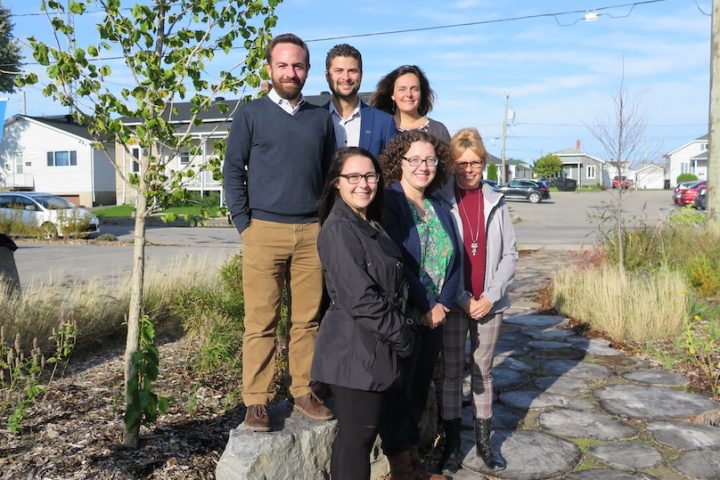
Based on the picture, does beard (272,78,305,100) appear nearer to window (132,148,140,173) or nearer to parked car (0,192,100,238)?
window (132,148,140,173)

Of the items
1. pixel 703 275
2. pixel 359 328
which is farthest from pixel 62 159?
pixel 359 328

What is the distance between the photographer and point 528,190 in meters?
42.8

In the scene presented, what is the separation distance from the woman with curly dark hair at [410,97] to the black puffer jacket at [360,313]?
1269 mm

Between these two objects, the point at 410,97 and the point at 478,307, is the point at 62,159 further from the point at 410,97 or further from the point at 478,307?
the point at 478,307

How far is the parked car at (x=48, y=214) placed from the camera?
1995 centimetres

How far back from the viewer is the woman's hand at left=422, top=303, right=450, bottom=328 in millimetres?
3094

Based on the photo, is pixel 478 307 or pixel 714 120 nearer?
pixel 478 307

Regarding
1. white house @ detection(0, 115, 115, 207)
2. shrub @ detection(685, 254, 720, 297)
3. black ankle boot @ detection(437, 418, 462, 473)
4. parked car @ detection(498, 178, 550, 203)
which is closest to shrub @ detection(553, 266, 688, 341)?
shrub @ detection(685, 254, 720, 297)

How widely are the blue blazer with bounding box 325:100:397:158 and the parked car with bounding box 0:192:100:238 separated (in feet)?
60.4

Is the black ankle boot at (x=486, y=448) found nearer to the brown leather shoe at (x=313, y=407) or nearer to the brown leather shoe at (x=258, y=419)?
the brown leather shoe at (x=313, y=407)

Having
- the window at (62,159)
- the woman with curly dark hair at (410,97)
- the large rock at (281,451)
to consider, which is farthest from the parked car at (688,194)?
the window at (62,159)

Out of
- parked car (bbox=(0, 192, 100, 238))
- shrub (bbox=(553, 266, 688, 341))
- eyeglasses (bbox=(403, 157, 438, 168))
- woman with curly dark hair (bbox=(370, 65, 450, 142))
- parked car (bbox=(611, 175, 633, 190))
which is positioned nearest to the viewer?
eyeglasses (bbox=(403, 157, 438, 168))

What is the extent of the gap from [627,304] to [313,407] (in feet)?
14.1

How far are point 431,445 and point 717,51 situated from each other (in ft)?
32.4
